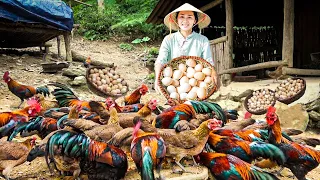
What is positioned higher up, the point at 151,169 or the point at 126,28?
the point at 126,28

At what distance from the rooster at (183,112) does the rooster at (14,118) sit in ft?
4.90

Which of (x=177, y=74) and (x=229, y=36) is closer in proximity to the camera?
(x=177, y=74)

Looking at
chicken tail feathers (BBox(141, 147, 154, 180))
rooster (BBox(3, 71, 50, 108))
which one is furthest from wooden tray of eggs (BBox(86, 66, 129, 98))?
chicken tail feathers (BBox(141, 147, 154, 180))

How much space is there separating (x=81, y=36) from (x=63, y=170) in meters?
18.7

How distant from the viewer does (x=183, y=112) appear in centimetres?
353

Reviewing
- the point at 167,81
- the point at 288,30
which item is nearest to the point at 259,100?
the point at 288,30

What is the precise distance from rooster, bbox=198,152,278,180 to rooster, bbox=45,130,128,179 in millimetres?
707

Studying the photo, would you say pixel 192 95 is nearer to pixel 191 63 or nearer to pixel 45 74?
pixel 191 63

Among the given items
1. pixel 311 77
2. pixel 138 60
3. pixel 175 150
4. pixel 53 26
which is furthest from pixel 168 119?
pixel 138 60

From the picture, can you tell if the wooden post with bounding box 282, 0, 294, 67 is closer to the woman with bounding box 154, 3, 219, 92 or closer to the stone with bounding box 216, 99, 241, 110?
the stone with bounding box 216, 99, 241, 110

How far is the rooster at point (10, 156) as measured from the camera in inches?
126

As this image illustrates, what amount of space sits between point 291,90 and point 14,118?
207 inches

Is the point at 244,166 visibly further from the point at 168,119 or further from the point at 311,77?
the point at 311,77

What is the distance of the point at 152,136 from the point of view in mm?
2699
